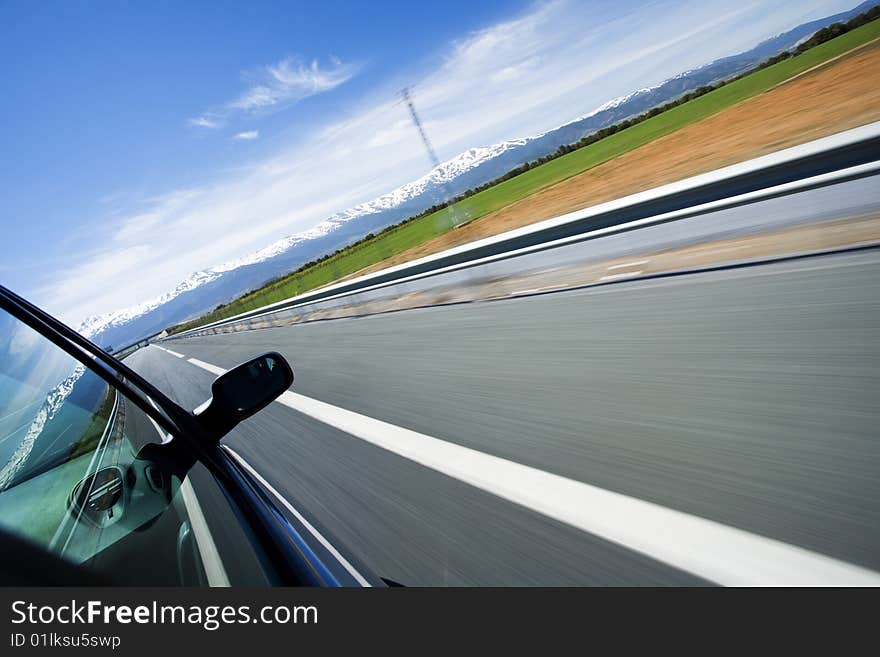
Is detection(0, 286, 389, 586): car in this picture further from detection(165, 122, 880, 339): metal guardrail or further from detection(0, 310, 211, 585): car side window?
detection(165, 122, 880, 339): metal guardrail

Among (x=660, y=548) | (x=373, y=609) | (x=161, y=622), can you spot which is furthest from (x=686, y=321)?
(x=161, y=622)

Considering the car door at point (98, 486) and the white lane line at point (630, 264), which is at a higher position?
the car door at point (98, 486)

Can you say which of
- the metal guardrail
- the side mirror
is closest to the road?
the metal guardrail

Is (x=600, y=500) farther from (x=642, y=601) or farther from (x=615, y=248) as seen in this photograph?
(x=615, y=248)

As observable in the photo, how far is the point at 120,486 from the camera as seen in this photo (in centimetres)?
170

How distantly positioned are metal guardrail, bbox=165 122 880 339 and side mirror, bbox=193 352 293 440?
11.8 feet

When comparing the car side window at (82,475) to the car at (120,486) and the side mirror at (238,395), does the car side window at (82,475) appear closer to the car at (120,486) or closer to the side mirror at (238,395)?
the car at (120,486)

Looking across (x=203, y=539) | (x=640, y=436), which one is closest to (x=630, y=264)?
(x=640, y=436)

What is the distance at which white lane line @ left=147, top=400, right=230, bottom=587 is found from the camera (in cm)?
135

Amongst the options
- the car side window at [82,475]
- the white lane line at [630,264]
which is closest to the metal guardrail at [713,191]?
the white lane line at [630,264]

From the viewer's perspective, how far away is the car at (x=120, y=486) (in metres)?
1.31

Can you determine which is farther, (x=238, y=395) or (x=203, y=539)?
(x=238, y=395)

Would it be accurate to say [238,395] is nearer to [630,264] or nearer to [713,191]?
[713,191]

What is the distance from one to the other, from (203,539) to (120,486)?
0.38 meters
